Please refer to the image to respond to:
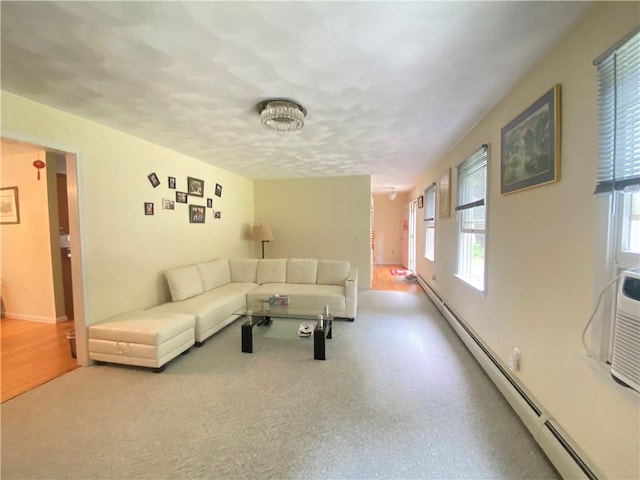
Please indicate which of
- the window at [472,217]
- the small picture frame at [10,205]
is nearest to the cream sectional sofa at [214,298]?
the window at [472,217]

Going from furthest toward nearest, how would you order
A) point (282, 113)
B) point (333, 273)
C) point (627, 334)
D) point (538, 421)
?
1. point (333, 273)
2. point (282, 113)
3. point (538, 421)
4. point (627, 334)

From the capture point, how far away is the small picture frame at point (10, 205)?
376 centimetres

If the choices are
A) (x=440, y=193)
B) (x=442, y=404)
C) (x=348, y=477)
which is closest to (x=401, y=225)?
(x=440, y=193)

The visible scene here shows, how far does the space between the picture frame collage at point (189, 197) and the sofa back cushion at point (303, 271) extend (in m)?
1.64

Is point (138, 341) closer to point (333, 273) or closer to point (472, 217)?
point (333, 273)

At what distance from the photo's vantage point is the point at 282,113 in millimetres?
2221

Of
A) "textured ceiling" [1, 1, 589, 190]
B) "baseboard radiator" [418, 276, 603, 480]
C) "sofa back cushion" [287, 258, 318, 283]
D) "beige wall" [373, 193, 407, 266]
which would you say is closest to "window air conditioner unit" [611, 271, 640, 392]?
"baseboard radiator" [418, 276, 603, 480]

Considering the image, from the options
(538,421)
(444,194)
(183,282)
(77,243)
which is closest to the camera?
(538,421)

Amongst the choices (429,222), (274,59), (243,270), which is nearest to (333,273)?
(243,270)

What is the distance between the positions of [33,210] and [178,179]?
1.99m

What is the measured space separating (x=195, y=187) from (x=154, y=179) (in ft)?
2.58

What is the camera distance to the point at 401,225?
358 inches

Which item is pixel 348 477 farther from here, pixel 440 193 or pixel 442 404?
pixel 440 193

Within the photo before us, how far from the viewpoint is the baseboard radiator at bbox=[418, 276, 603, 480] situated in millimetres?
1314
